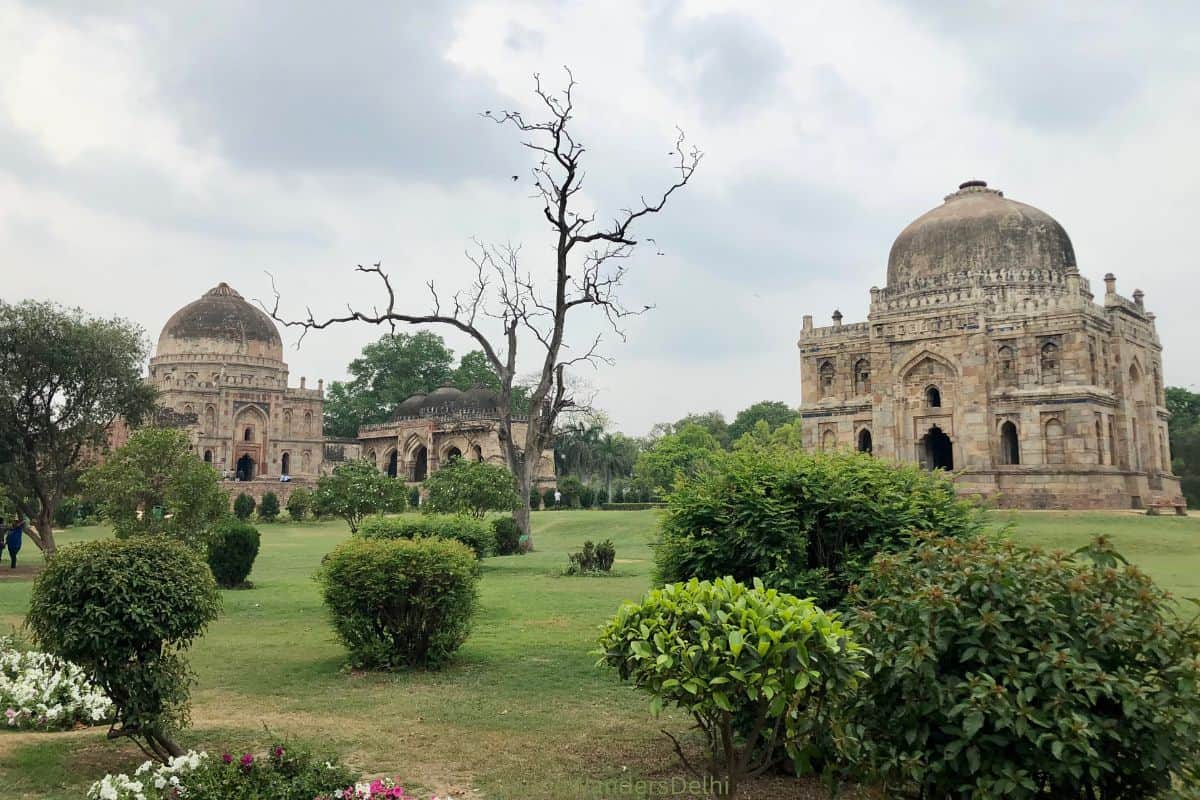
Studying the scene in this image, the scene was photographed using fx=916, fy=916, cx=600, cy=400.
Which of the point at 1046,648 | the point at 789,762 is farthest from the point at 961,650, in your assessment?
the point at 789,762

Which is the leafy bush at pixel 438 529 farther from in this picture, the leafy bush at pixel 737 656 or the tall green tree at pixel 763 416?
the tall green tree at pixel 763 416

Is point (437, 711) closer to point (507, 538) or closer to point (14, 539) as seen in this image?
point (507, 538)

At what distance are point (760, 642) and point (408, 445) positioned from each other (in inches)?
1976

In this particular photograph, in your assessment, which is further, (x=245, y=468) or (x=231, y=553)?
(x=245, y=468)

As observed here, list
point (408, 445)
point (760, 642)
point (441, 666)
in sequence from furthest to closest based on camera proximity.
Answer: point (408, 445) < point (441, 666) < point (760, 642)

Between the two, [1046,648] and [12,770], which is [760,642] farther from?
[12,770]

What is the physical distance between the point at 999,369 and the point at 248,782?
31646mm

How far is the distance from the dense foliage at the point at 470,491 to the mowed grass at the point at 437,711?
887 centimetres

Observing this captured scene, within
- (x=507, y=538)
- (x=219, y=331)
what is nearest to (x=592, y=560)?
(x=507, y=538)

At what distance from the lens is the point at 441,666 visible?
30.4ft

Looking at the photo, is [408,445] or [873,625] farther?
[408,445]

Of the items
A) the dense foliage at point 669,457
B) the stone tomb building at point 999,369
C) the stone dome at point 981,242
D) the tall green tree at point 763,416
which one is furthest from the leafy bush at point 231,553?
the tall green tree at point 763,416

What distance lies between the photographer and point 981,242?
1364 inches

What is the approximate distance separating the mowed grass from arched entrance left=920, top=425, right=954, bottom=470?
18631 millimetres
